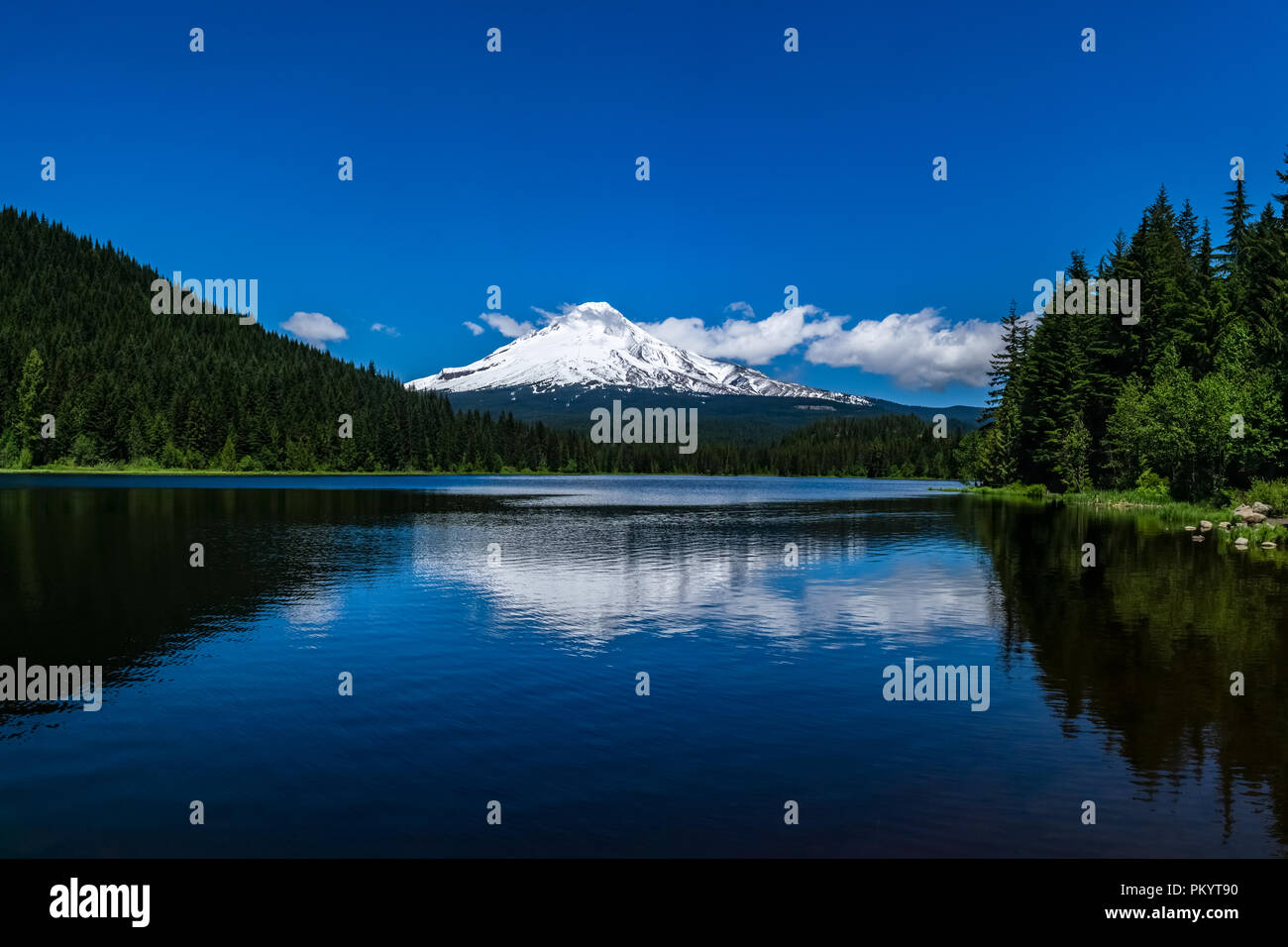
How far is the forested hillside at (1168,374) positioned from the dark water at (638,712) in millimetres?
33974

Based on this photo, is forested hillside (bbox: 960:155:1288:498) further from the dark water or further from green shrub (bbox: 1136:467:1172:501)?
the dark water

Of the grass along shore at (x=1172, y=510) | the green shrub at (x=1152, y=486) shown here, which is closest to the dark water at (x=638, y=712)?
the grass along shore at (x=1172, y=510)

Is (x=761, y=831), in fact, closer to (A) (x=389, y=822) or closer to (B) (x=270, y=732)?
(A) (x=389, y=822)

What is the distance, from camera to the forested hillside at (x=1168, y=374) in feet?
224

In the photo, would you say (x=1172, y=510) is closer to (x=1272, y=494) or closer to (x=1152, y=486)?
(x=1272, y=494)

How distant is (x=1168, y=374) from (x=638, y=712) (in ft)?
299

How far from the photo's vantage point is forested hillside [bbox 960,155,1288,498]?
2689 inches

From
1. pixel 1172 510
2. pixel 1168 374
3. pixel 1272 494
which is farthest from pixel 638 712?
pixel 1168 374

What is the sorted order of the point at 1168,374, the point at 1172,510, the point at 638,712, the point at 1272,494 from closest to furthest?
the point at 638,712 < the point at 1272,494 < the point at 1172,510 < the point at 1168,374

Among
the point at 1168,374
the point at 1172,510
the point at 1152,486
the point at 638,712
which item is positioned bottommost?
the point at 638,712

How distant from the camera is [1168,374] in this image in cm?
8800

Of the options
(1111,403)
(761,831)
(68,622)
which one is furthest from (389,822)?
(1111,403)

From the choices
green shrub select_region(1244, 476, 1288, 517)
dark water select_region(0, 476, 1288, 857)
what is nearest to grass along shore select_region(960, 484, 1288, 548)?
green shrub select_region(1244, 476, 1288, 517)
